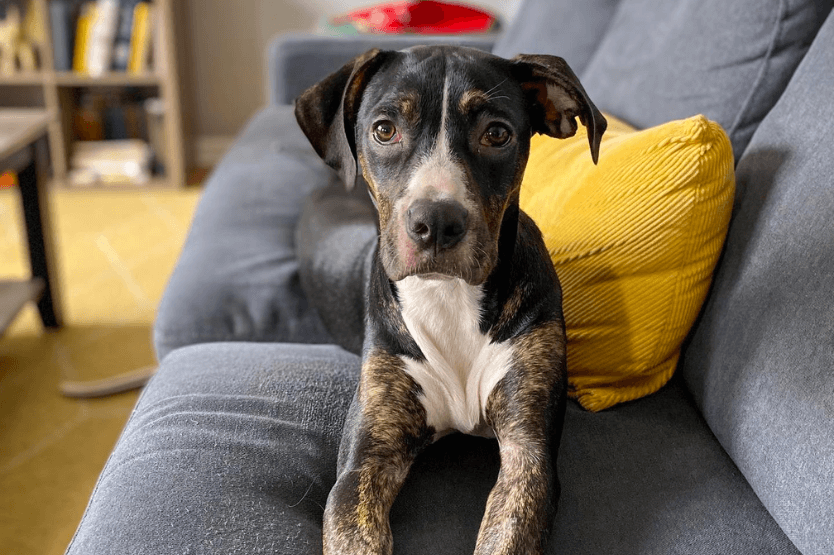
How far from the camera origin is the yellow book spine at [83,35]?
469 cm

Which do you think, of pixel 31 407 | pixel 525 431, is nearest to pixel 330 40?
pixel 31 407

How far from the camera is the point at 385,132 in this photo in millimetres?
1379

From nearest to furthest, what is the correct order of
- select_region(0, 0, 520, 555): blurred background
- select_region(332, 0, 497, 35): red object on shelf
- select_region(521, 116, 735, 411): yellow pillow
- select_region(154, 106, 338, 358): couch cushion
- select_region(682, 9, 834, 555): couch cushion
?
select_region(682, 9, 834, 555): couch cushion < select_region(521, 116, 735, 411): yellow pillow < select_region(154, 106, 338, 358): couch cushion < select_region(0, 0, 520, 555): blurred background < select_region(332, 0, 497, 35): red object on shelf

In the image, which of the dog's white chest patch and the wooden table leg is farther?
the wooden table leg

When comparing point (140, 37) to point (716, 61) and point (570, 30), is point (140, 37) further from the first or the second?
point (716, 61)

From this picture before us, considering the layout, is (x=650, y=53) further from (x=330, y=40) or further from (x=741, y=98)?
(x=330, y=40)

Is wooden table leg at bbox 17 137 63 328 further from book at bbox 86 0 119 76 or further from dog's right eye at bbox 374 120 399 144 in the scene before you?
dog's right eye at bbox 374 120 399 144

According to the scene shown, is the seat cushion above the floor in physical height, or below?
above

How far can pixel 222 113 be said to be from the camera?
5.40 metres

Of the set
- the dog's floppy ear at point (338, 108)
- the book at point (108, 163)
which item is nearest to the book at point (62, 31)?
the book at point (108, 163)

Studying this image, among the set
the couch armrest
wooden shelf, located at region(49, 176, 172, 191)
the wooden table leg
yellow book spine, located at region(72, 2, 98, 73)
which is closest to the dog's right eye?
the wooden table leg

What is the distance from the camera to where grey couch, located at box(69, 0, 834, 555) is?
4.04ft

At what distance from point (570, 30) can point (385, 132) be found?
184 cm

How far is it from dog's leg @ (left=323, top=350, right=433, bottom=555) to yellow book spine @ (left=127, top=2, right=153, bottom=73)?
155 inches
